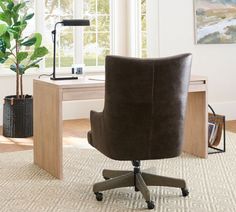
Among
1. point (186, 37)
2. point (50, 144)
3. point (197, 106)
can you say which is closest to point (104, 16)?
point (186, 37)

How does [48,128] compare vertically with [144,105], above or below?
below

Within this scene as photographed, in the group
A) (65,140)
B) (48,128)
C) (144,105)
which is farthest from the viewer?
(65,140)

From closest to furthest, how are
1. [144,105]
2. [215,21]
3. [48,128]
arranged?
[144,105]
[48,128]
[215,21]

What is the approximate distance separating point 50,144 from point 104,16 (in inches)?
131

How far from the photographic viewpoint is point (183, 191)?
114 inches

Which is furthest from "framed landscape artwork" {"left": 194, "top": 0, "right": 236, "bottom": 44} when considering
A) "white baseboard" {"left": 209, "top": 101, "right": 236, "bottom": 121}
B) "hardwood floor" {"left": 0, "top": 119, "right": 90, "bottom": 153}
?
"hardwood floor" {"left": 0, "top": 119, "right": 90, "bottom": 153}

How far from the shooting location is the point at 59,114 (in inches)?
127

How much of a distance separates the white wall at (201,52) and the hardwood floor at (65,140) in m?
1.57

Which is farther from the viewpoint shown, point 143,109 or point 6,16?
point 6,16

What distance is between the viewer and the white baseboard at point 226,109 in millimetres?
6137

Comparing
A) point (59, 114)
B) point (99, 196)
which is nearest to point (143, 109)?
point (99, 196)

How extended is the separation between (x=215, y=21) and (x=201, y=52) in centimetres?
46

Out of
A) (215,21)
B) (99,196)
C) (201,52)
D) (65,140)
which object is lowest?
(99,196)

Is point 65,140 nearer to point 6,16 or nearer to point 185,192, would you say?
point 6,16
